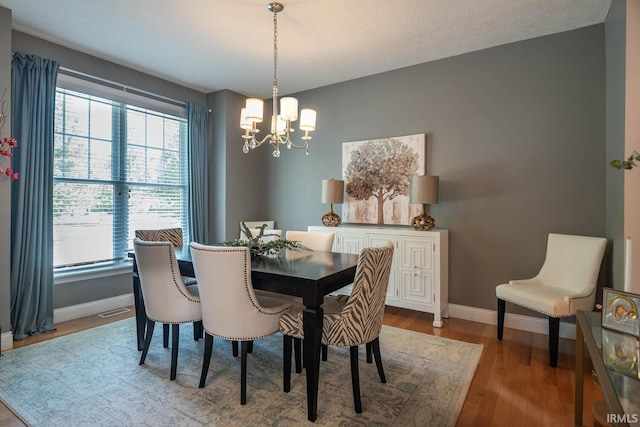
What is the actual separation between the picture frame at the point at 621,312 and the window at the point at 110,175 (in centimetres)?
423

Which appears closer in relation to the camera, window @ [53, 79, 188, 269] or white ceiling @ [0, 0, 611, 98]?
white ceiling @ [0, 0, 611, 98]

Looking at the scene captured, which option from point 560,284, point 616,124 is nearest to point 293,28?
point 616,124

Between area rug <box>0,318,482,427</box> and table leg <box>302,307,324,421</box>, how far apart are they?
0.32ft

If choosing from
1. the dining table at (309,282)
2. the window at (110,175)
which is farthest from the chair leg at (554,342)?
the window at (110,175)

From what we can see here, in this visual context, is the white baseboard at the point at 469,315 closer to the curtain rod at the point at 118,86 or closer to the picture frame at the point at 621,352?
the picture frame at the point at 621,352

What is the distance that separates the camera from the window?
11.0 feet

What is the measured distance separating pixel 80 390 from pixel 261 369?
1131 mm

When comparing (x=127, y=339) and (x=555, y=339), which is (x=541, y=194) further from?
(x=127, y=339)

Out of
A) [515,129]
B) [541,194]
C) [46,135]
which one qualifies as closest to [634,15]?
[515,129]

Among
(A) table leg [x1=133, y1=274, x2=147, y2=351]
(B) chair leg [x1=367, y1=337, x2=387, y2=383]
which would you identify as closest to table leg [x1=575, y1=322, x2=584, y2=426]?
(B) chair leg [x1=367, y1=337, x2=387, y2=383]

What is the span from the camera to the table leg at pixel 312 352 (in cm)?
183

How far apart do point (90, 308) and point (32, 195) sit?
129 centimetres

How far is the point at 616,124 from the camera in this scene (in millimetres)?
2484

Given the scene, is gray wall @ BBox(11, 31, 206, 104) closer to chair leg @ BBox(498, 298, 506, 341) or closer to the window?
the window
